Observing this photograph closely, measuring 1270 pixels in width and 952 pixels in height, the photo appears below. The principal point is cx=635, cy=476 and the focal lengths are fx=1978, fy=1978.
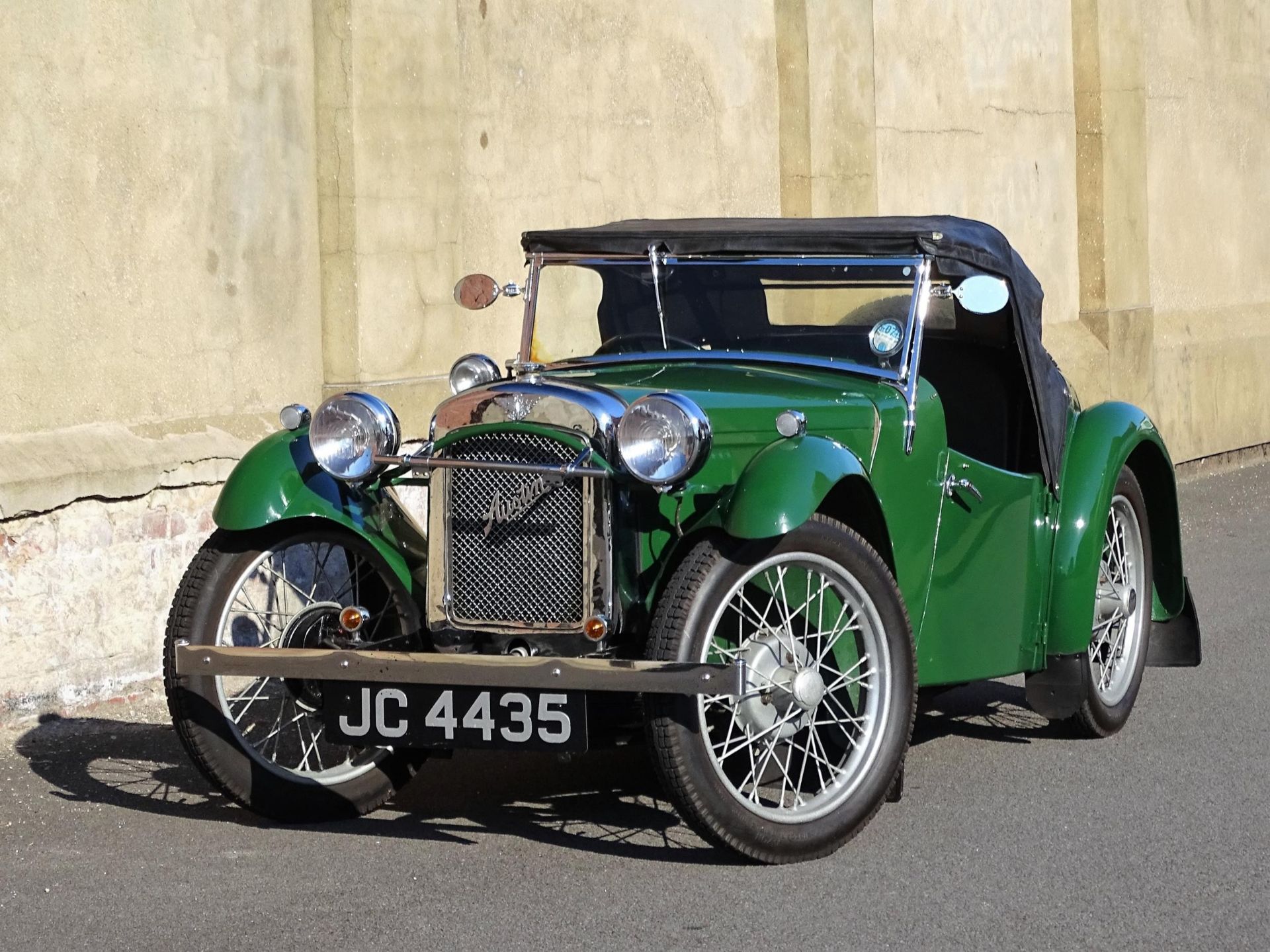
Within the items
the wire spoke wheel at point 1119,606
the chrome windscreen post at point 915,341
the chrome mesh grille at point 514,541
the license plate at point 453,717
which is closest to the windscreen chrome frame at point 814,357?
the chrome windscreen post at point 915,341

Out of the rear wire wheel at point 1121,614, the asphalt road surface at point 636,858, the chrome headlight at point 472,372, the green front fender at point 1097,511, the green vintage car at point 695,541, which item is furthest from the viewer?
the rear wire wheel at point 1121,614

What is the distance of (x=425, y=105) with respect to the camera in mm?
8242

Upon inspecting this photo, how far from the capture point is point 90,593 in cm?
669

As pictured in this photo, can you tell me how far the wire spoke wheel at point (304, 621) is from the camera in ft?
16.8

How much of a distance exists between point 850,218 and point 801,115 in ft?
17.2

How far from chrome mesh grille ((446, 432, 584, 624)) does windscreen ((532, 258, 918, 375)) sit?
2.87 feet

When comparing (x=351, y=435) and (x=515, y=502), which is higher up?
(x=351, y=435)

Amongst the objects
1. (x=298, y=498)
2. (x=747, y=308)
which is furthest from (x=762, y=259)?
(x=298, y=498)

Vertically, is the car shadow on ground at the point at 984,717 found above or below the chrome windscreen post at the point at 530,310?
below

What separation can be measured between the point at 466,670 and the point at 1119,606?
2547mm

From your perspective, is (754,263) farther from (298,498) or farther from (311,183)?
(311,183)

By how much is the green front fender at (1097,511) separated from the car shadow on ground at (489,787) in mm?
512

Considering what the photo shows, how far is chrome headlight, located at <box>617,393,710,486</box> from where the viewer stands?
458cm

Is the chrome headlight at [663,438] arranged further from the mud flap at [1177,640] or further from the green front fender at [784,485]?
the mud flap at [1177,640]
